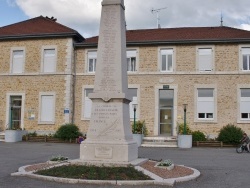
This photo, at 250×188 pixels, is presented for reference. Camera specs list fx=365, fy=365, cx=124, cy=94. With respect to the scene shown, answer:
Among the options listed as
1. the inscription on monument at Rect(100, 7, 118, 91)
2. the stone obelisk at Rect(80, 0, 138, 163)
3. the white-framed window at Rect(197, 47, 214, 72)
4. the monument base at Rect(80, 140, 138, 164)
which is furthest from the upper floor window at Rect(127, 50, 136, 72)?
the monument base at Rect(80, 140, 138, 164)

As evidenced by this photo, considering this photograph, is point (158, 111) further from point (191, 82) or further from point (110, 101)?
point (110, 101)

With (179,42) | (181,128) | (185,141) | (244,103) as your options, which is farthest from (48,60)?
(244,103)

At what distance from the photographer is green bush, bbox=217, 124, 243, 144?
22344mm

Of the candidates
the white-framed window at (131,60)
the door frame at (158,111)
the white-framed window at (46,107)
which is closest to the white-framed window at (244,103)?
the door frame at (158,111)

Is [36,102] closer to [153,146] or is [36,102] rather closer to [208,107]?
[153,146]

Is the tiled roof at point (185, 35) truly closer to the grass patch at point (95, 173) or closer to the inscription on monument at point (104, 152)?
the inscription on monument at point (104, 152)

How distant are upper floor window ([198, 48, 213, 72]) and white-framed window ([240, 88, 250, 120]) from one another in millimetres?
2672

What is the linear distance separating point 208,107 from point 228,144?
2915 millimetres

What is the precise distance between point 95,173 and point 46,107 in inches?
697

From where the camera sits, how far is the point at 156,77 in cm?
2505

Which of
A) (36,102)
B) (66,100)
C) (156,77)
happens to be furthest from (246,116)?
(36,102)

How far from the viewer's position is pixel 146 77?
2516 cm

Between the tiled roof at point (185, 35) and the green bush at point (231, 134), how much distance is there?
597 centimetres

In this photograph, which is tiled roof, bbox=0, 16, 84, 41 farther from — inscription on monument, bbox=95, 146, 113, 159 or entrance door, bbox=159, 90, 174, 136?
inscription on monument, bbox=95, 146, 113, 159
